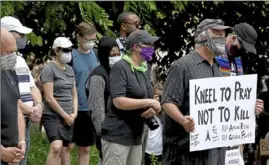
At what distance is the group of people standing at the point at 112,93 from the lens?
6.21 meters

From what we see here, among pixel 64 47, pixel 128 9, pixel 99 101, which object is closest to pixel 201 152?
pixel 99 101

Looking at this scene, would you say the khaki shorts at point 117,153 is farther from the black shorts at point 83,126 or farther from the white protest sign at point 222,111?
the black shorts at point 83,126

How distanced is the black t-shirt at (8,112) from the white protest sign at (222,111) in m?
1.53

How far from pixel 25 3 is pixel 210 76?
3737mm

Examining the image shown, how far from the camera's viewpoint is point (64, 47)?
8.70 meters

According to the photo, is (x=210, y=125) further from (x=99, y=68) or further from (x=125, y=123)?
(x=99, y=68)

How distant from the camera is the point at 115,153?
7.06 meters

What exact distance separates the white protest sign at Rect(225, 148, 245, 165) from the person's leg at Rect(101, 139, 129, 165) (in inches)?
37.1

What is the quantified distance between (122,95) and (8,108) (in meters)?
1.63

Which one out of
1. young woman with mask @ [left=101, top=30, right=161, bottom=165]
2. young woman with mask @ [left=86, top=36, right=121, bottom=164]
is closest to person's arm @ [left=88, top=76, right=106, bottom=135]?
young woman with mask @ [left=86, top=36, right=121, bottom=164]

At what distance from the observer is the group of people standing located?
6.21m

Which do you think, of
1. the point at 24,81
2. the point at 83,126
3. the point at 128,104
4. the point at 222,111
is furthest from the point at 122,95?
the point at 83,126

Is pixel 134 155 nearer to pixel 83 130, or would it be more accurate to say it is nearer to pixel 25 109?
pixel 25 109

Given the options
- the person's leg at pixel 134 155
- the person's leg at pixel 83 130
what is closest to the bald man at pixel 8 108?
→ the person's leg at pixel 134 155
